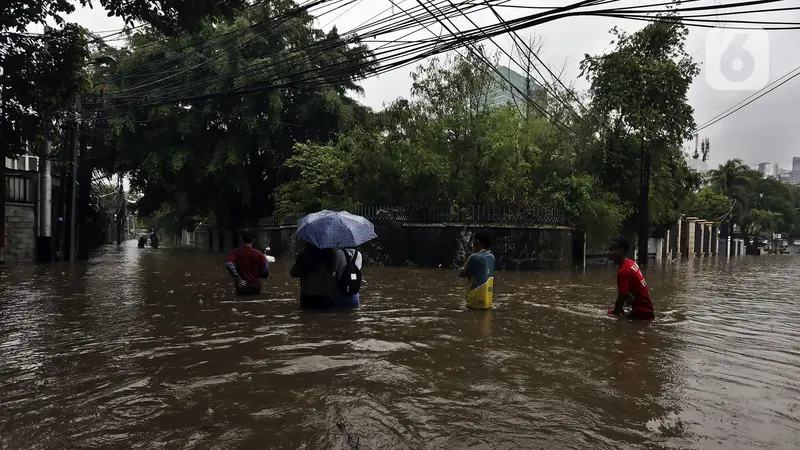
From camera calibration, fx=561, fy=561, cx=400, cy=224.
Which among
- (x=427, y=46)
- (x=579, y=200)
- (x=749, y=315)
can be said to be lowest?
(x=749, y=315)

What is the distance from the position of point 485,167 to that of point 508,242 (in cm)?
295

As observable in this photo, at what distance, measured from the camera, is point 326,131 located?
90.1ft

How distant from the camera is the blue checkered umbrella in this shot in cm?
775

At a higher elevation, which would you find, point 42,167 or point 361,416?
point 42,167

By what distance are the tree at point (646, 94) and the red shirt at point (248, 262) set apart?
18.7 metres

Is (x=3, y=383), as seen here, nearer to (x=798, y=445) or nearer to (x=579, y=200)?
(x=798, y=445)

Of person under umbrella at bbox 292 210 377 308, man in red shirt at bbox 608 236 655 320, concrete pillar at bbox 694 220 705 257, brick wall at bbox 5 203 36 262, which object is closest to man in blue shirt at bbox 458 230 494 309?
person under umbrella at bbox 292 210 377 308

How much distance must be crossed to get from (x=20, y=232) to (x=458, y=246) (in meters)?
15.7

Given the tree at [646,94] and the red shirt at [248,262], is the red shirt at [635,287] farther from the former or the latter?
the tree at [646,94]

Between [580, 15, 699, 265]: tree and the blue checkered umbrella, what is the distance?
A: 18791 mm

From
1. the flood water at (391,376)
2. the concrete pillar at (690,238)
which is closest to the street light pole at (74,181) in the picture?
the flood water at (391,376)

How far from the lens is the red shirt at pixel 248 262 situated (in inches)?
370

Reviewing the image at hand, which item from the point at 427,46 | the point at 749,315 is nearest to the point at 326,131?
the point at 427,46

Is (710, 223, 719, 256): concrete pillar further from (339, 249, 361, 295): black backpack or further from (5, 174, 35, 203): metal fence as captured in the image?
(5, 174, 35, 203): metal fence
